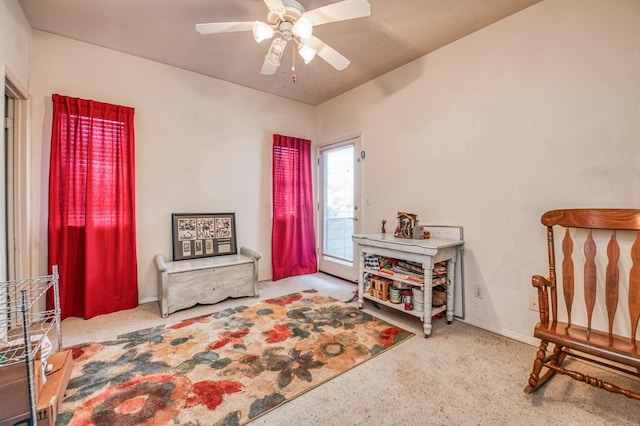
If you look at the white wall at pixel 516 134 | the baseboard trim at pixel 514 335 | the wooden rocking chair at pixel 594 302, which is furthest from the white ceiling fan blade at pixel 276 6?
the baseboard trim at pixel 514 335

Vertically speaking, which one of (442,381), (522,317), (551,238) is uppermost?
(551,238)

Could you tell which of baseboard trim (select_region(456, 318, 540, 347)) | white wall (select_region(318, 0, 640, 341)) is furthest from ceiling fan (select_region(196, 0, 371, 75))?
baseboard trim (select_region(456, 318, 540, 347))

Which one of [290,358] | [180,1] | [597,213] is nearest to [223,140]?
[180,1]

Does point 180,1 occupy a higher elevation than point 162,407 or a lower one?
higher

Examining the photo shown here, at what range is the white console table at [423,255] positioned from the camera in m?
2.24

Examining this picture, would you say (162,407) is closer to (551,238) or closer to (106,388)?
(106,388)

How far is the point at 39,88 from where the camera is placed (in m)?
2.46

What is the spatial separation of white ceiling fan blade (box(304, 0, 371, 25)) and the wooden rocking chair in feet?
5.81

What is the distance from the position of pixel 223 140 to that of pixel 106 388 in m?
2.67

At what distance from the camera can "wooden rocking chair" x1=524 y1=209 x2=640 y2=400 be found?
1.42m

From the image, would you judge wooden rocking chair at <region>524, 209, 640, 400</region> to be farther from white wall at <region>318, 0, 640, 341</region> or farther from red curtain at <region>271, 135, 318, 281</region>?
red curtain at <region>271, 135, 318, 281</region>

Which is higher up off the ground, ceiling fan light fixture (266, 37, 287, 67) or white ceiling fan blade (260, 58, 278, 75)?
ceiling fan light fixture (266, 37, 287, 67)

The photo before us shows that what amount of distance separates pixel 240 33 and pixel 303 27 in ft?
3.43

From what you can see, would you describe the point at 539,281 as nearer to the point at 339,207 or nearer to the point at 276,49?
the point at 276,49
